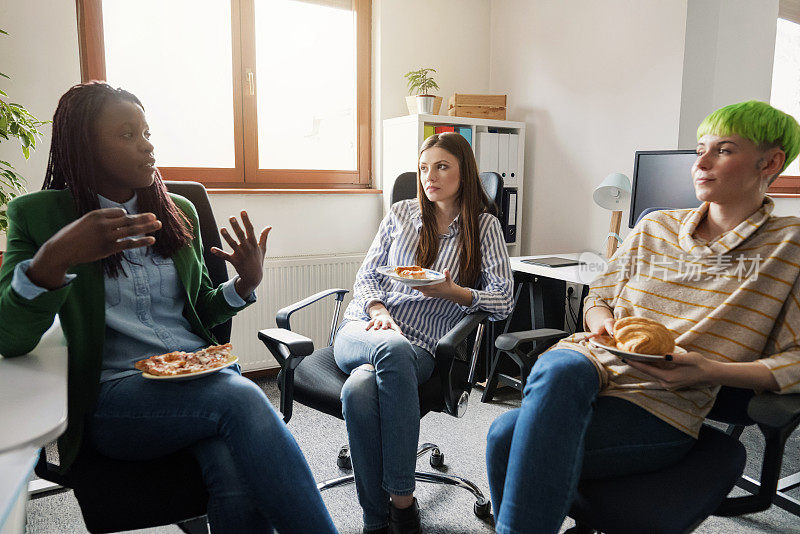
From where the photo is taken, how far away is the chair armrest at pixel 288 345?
1.45m

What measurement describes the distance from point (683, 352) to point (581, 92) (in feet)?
7.74

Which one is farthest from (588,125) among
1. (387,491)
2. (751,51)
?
(387,491)

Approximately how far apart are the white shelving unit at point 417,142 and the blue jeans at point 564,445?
81.8 inches

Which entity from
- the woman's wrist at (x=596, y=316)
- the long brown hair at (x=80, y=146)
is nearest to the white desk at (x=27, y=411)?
the long brown hair at (x=80, y=146)

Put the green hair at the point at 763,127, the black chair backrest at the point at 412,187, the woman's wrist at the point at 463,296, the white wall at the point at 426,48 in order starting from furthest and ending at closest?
the white wall at the point at 426,48
the black chair backrest at the point at 412,187
the woman's wrist at the point at 463,296
the green hair at the point at 763,127

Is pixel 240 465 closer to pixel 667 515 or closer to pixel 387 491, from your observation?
pixel 387 491

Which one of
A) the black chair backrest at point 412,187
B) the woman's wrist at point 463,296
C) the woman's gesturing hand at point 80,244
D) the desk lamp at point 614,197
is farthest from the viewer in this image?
the desk lamp at point 614,197

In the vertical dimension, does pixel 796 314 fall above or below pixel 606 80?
below

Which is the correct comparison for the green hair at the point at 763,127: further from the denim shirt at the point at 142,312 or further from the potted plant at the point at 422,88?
the potted plant at the point at 422,88

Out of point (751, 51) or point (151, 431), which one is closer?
point (151, 431)

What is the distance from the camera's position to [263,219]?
2982mm

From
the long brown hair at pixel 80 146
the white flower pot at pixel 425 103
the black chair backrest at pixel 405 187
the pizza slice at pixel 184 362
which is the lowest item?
the pizza slice at pixel 184 362

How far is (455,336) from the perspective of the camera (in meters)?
1.56

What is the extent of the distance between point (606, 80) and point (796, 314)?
7.11 ft
